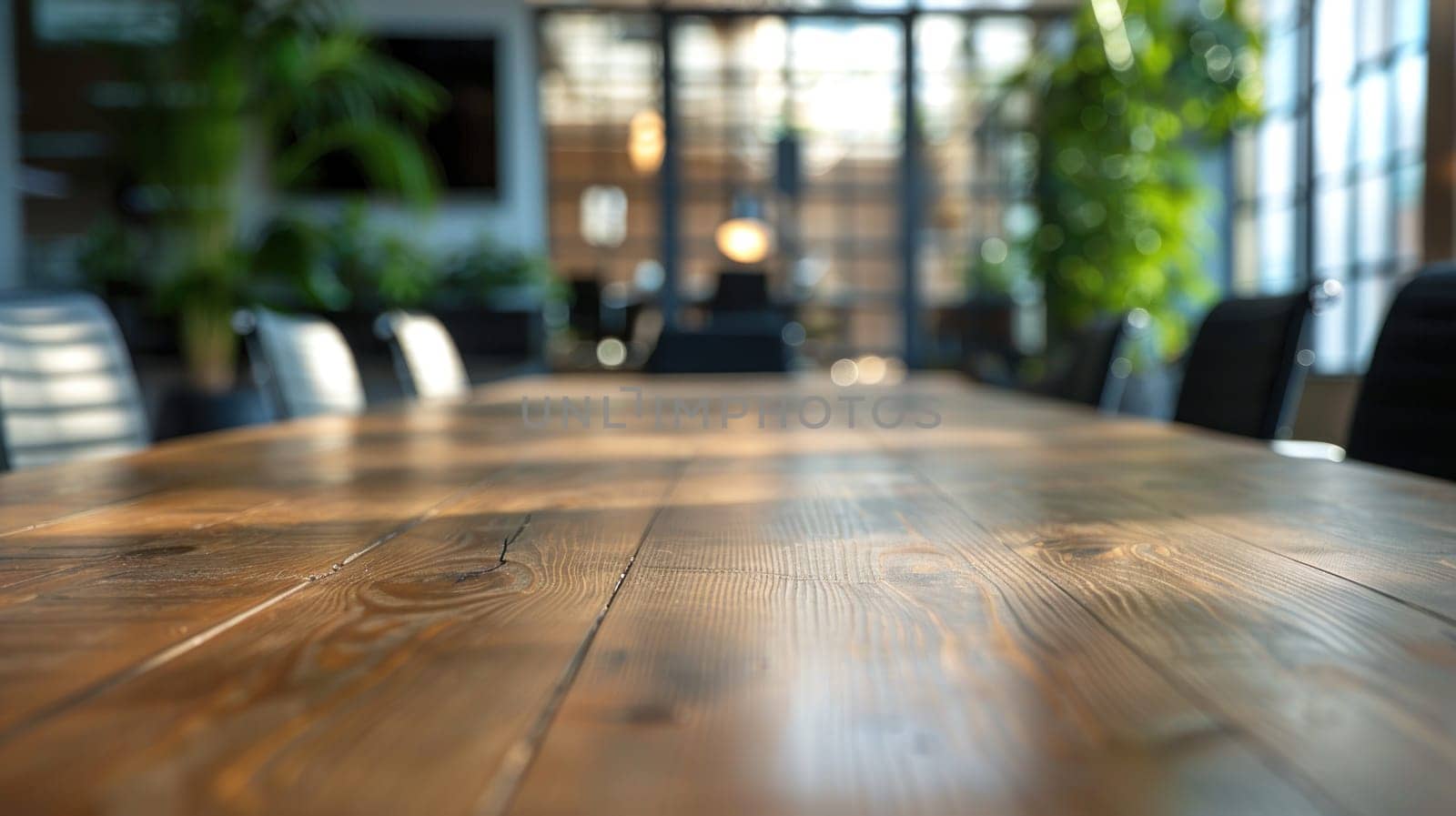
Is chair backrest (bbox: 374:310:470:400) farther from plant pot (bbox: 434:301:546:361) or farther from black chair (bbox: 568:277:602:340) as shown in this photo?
black chair (bbox: 568:277:602:340)

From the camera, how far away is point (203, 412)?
3.29 metres

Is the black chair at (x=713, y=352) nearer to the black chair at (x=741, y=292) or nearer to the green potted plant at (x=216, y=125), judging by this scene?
the green potted plant at (x=216, y=125)

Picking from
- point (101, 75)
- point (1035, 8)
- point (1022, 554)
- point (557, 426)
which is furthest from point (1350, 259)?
point (101, 75)

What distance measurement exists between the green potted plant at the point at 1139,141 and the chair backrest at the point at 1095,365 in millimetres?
2455

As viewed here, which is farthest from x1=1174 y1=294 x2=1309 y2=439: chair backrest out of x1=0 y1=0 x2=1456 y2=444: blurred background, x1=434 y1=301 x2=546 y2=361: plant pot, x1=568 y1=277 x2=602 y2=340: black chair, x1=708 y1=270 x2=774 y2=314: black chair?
x1=568 y1=277 x2=602 y2=340: black chair

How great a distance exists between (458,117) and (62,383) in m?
5.20

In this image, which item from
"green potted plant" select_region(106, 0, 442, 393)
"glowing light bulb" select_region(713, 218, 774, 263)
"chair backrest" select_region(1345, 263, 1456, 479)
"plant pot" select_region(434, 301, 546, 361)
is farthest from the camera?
"glowing light bulb" select_region(713, 218, 774, 263)

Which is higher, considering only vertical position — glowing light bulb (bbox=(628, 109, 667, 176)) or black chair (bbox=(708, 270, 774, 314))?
glowing light bulb (bbox=(628, 109, 667, 176))

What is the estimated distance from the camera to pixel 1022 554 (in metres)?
0.55

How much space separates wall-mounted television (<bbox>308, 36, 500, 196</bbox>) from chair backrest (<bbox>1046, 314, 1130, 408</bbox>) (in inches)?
187

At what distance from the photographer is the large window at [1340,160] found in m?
3.77

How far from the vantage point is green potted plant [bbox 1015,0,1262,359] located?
4.50 metres

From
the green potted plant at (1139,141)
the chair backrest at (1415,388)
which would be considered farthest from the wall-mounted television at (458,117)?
the chair backrest at (1415,388)

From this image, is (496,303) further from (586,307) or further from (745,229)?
(586,307)
